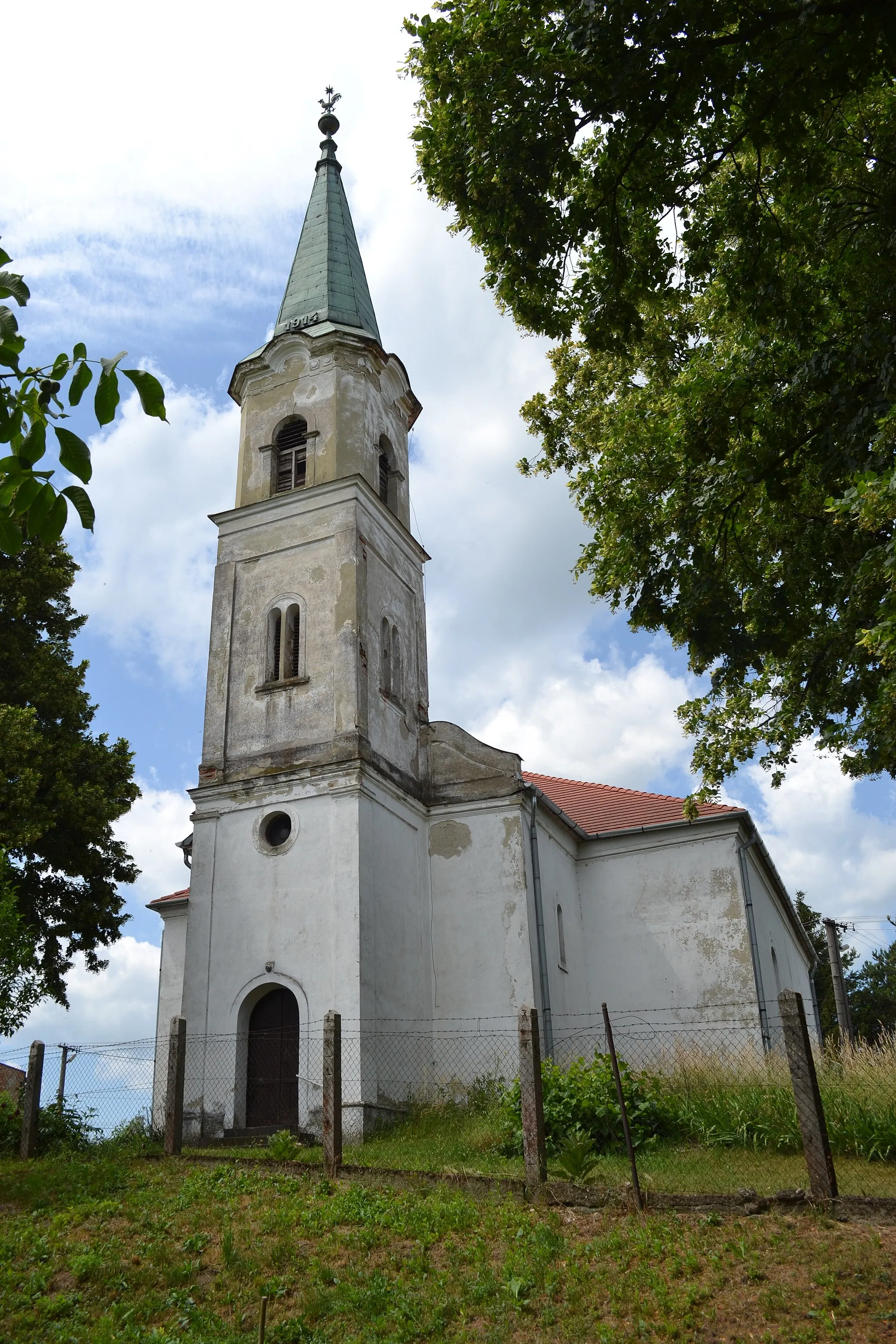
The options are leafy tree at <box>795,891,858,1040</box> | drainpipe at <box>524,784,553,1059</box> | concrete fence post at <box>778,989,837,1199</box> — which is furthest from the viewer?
leafy tree at <box>795,891,858,1040</box>

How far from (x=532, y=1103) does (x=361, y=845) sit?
8148 millimetres

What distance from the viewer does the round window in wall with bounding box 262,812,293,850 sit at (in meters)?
18.8

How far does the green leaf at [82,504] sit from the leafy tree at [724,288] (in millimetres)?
5047

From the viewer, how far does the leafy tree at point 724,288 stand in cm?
718

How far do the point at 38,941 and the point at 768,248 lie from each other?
16.9 meters

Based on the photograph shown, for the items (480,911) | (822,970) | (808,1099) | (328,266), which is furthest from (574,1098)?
(822,970)

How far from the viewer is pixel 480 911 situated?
19531mm

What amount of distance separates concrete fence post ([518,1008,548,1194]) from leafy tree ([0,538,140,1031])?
10.7m

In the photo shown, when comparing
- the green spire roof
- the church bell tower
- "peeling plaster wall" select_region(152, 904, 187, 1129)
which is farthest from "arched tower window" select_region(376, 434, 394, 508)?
"peeling plaster wall" select_region(152, 904, 187, 1129)

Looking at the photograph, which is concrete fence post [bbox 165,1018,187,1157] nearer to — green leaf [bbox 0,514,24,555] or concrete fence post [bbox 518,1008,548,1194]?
concrete fence post [bbox 518,1008,548,1194]

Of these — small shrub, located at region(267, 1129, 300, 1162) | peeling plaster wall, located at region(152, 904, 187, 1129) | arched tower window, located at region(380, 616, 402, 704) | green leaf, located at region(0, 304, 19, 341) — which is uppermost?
arched tower window, located at region(380, 616, 402, 704)

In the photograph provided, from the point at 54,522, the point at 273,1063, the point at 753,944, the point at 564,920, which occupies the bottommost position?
the point at 273,1063

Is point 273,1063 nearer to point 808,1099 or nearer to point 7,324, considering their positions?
point 808,1099

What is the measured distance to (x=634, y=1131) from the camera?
39.5 feet
